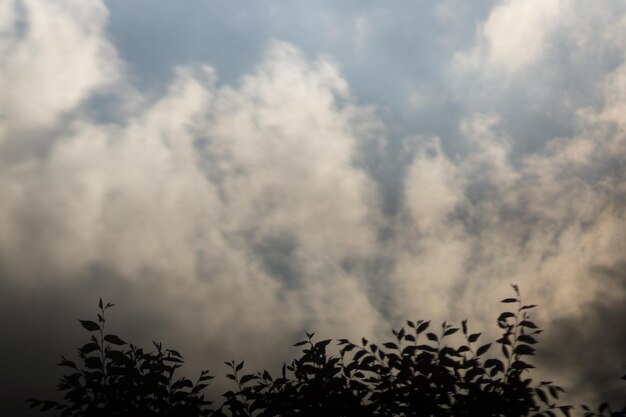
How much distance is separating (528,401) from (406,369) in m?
1.53

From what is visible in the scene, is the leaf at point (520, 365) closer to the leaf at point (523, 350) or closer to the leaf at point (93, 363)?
the leaf at point (523, 350)

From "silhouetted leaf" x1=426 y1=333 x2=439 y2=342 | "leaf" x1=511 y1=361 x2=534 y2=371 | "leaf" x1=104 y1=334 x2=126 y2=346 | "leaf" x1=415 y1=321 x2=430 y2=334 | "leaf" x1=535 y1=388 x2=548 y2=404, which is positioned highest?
"leaf" x1=415 y1=321 x2=430 y2=334

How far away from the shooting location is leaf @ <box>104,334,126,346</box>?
7.86 metres

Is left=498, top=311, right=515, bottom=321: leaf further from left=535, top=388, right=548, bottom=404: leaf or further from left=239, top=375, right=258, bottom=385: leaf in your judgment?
left=239, top=375, right=258, bottom=385: leaf

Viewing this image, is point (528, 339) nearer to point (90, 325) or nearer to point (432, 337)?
point (432, 337)

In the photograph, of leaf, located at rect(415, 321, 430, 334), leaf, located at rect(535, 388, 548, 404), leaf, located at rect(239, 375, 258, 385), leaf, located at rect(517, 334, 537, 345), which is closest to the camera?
leaf, located at rect(535, 388, 548, 404)

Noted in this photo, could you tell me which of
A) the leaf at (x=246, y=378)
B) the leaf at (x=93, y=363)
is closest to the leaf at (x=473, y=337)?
the leaf at (x=246, y=378)

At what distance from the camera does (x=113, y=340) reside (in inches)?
310

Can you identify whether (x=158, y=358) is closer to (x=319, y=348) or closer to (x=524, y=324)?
(x=319, y=348)

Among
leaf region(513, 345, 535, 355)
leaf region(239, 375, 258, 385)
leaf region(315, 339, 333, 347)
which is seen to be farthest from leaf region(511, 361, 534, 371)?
leaf region(239, 375, 258, 385)

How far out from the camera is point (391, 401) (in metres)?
7.60

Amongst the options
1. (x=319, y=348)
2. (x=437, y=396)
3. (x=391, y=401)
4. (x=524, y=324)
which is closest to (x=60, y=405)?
(x=319, y=348)

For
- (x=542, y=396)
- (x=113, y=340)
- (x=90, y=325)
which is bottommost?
(x=542, y=396)

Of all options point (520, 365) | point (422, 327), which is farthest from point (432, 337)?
point (520, 365)
